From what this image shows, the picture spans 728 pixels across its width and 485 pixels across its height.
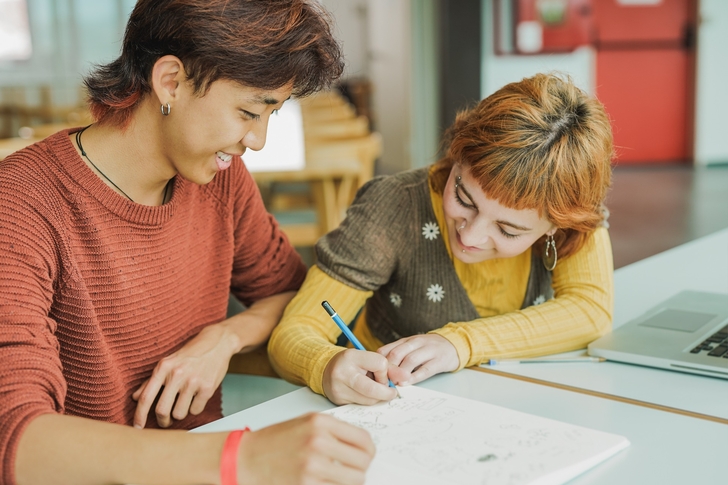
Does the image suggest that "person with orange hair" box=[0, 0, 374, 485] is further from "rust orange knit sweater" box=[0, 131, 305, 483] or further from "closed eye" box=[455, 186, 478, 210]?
"closed eye" box=[455, 186, 478, 210]

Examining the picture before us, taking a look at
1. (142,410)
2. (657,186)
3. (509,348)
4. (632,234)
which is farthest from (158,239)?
(657,186)

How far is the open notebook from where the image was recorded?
2.68 ft

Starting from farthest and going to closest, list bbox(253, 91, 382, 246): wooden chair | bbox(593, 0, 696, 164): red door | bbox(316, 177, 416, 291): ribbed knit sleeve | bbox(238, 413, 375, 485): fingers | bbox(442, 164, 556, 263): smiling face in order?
bbox(593, 0, 696, 164): red door, bbox(253, 91, 382, 246): wooden chair, bbox(316, 177, 416, 291): ribbed knit sleeve, bbox(442, 164, 556, 263): smiling face, bbox(238, 413, 375, 485): fingers

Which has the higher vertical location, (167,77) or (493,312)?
(167,77)

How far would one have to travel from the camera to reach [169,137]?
1144 mm

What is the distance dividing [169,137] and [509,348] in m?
0.61

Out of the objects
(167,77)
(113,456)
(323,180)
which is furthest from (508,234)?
(323,180)

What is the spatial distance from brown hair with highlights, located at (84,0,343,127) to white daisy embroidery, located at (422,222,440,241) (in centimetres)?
38

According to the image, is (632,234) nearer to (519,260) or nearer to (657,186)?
(657,186)

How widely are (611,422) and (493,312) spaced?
51cm

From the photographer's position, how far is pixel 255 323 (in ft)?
4.50

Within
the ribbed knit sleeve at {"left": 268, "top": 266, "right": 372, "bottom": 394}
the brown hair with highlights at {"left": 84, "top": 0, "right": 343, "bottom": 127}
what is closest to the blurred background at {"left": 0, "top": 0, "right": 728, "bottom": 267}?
the ribbed knit sleeve at {"left": 268, "top": 266, "right": 372, "bottom": 394}

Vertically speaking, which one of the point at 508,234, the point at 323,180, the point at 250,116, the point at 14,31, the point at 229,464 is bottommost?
the point at 323,180

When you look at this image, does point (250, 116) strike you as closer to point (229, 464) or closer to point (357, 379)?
point (357, 379)
